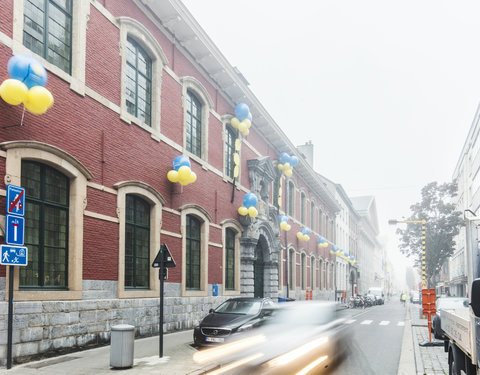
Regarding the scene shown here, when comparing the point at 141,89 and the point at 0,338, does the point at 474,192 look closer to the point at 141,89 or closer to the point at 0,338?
the point at 141,89

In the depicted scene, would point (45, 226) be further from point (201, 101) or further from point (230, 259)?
point (230, 259)

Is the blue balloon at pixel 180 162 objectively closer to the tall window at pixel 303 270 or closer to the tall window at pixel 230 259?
the tall window at pixel 230 259

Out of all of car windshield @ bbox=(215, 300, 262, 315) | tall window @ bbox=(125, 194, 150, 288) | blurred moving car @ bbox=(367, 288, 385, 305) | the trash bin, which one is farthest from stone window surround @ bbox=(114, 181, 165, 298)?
blurred moving car @ bbox=(367, 288, 385, 305)

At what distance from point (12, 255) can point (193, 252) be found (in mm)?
10700

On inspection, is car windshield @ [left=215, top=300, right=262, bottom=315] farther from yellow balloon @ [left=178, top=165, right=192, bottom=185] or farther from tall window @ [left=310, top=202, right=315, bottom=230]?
tall window @ [left=310, top=202, right=315, bottom=230]

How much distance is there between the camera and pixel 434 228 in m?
42.1

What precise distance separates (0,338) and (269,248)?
1838 centimetres

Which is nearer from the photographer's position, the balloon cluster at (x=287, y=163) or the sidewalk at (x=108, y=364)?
the sidewalk at (x=108, y=364)

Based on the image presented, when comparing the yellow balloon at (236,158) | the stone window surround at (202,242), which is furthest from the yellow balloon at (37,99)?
the yellow balloon at (236,158)

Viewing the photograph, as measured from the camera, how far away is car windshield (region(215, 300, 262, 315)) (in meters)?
13.3

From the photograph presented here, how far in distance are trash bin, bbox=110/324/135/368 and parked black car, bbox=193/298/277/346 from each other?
8.32 feet

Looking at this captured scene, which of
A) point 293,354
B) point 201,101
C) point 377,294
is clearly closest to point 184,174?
point 201,101

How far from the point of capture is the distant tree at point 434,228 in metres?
41.3

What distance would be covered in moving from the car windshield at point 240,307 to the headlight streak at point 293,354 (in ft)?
13.0
